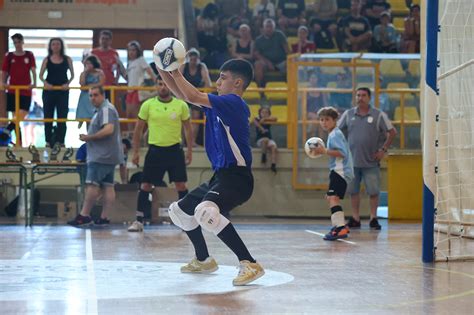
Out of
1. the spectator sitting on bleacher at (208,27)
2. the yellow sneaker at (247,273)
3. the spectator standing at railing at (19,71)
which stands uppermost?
the spectator sitting on bleacher at (208,27)

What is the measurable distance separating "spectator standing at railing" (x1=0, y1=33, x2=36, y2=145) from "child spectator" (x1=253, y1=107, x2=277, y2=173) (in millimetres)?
4573

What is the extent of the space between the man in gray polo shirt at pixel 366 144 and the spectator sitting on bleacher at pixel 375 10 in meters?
8.53

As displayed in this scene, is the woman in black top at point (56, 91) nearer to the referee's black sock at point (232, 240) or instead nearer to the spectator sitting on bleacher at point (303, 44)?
the spectator sitting on bleacher at point (303, 44)

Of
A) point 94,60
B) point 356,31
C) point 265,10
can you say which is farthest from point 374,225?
point 265,10

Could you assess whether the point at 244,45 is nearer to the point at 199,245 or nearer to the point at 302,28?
the point at 302,28

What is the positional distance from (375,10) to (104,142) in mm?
11292

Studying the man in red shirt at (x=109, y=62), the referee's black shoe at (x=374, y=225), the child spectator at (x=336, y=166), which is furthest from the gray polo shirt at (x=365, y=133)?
the man in red shirt at (x=109, y=62)

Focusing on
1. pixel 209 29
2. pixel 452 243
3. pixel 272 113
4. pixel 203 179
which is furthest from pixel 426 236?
pixel 209 29

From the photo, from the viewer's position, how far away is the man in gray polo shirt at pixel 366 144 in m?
16.5

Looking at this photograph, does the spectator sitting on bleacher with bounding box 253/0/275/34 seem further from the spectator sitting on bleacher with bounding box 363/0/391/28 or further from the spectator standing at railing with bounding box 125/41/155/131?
the spectator standing at railing with bounding box 125/41/155/131

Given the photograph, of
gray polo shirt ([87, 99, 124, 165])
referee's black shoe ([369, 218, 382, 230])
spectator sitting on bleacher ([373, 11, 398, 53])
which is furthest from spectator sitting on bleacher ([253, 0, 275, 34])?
referee's black shoe ([369, 218, 382, 230])

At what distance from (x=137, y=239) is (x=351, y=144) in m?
4.77

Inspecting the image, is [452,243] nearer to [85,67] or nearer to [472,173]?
[472,173]

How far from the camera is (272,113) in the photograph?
21734 mm
